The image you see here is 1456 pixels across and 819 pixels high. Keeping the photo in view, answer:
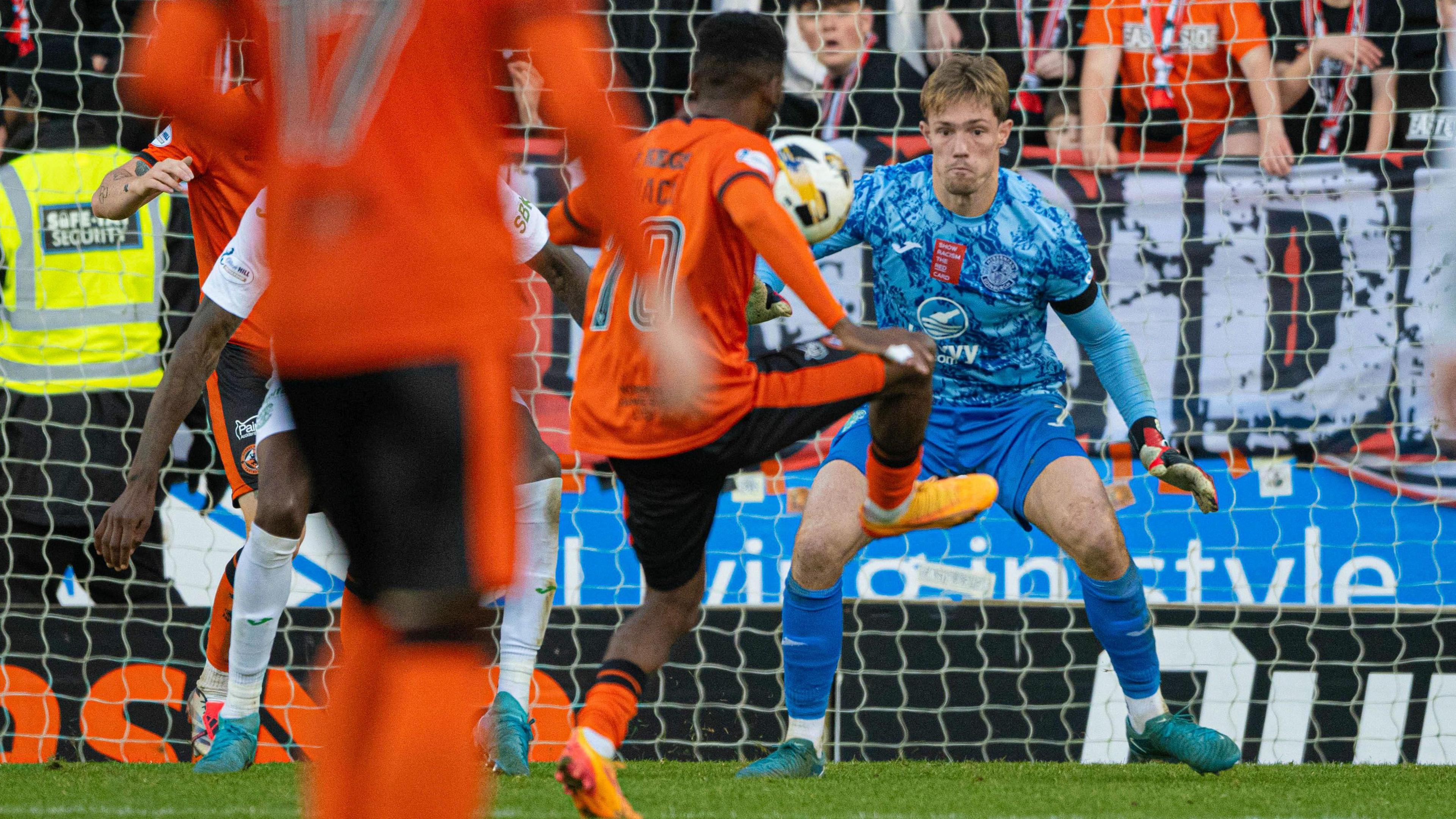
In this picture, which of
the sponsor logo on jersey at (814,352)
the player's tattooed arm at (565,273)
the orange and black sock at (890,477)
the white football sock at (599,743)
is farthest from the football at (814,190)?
the white football sock at (599,743)

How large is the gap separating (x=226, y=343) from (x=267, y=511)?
533 mm

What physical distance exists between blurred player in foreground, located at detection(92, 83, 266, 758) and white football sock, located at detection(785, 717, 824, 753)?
5.27ft

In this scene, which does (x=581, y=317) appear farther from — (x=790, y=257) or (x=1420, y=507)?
(x=1420, y=507)

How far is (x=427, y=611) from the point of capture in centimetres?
179

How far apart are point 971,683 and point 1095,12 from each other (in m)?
2.78

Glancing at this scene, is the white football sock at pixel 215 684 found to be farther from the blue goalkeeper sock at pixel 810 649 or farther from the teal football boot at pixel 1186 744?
the teal football boot at pixel 1186 744

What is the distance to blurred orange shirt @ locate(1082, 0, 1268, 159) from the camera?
6172mm

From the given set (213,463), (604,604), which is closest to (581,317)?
(604,604)

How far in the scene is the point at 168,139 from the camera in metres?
4.57

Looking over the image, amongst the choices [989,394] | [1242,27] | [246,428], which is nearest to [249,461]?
[246,428]

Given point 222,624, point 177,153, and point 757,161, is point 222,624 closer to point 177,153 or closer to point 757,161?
point 177,153

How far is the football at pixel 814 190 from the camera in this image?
354 cm

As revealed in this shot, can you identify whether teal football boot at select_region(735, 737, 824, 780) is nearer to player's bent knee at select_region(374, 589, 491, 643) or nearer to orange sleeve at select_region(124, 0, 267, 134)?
player's bent knee at select_region(374, 589, 491, 643)

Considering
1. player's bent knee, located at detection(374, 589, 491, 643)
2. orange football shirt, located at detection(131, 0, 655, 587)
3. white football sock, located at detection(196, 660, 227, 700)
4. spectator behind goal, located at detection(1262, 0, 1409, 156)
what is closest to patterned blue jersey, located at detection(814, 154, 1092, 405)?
spectator behind goal, located at detection(1262, 0, 1409, 156)
